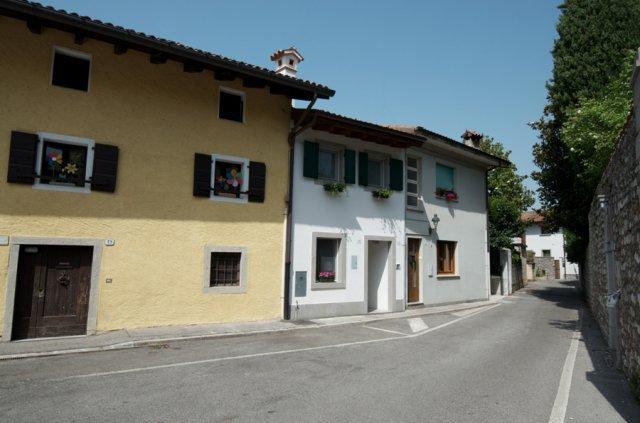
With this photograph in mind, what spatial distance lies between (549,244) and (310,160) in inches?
1851

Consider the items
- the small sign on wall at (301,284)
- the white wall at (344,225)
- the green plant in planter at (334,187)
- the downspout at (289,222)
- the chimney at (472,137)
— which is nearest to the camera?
the downspout at (289,222)

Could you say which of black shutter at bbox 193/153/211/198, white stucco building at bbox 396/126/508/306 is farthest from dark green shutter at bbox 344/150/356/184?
black shutter at bbox 193/153/211/198

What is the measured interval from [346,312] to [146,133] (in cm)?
749

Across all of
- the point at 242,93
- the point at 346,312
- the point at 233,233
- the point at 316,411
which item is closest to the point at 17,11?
the point at 242,93

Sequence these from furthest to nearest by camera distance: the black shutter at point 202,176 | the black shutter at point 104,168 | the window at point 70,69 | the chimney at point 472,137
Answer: the chimney at point 472,137 < the black shutter at point 202,176 < the black shutter at point 104,168 < the window at point 70,69

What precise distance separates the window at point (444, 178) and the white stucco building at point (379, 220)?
1.6 inches

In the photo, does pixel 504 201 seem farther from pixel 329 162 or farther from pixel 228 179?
pixel 228 179

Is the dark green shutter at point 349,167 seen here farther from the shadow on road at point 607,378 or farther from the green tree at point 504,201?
the green tree at point 504,201

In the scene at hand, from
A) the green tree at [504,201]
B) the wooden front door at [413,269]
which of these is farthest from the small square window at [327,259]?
the green tree at [504,201]

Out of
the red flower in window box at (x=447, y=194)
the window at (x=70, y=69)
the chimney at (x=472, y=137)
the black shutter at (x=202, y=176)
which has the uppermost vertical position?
the chimney at (x=472, y=137)

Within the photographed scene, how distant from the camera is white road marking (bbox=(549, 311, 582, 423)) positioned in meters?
5.06

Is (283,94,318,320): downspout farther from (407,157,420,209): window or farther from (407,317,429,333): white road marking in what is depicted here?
(407,157,420,209): window

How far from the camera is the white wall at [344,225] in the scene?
41.3 feet

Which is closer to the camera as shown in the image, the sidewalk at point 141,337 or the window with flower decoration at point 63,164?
the sidewalk at point 141,337
